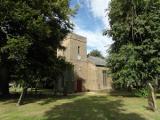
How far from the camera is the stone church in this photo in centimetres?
4934

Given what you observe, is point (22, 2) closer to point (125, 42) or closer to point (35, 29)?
point (35, 29)

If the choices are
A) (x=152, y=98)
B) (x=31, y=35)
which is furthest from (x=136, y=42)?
(x=152, y=98)

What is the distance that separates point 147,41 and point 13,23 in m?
15.2

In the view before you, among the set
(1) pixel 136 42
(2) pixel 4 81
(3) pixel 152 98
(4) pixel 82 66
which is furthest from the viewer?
(4) pixel 82 66

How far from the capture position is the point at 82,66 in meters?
51.7

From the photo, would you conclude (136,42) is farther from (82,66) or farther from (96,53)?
(96,53)

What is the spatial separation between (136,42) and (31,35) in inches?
524

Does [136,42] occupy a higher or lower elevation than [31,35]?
higher

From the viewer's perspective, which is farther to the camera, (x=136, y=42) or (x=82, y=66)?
(x=82, y=66)

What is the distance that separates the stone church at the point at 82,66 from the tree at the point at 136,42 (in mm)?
14395

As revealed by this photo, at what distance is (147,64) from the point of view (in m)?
33.3

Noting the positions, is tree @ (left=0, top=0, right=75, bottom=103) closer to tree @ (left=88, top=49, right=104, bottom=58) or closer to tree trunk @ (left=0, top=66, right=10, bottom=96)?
tree trunk @ (left=0, top=66, right=10, bottom=96)

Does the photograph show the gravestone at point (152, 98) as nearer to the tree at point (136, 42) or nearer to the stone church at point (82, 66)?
the tree at point (136, 42)

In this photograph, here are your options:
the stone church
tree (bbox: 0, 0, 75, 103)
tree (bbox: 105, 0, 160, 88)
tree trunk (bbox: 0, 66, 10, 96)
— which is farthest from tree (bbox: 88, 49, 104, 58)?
tree (bbox: 0, 0, 75, 103)
